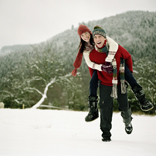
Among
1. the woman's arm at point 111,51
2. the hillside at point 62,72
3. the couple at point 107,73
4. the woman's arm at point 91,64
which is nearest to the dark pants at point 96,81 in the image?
the couple at point 107,73

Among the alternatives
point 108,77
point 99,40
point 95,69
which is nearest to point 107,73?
point 108,77

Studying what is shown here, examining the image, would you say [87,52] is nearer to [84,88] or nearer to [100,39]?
[100,39]

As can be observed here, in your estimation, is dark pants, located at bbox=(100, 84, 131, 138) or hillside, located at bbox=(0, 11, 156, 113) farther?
hillside, located at bbox=(0, 11, 156, 113)

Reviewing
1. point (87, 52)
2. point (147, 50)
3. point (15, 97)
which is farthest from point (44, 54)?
point (147, 50)

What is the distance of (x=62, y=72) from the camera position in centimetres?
1569

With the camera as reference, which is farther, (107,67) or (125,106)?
(125,106)

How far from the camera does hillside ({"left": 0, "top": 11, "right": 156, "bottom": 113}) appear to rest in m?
11.9

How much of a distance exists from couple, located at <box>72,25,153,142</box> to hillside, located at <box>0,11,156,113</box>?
8.42 meters

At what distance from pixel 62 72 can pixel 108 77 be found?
548 inches

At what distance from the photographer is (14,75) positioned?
1769 cm

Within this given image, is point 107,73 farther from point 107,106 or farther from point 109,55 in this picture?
point 107,106

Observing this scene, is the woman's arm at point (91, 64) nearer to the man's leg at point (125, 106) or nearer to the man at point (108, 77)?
the man at point (108, 77)

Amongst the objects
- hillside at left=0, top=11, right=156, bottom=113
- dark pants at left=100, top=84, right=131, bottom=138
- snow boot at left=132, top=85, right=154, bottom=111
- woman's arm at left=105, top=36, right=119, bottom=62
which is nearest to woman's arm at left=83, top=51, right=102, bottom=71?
woman's arm at left=105, top=36, right=119, bottom=62

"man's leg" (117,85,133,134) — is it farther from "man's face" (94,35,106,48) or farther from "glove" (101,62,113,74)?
"man's face" (94,35,106,48)
